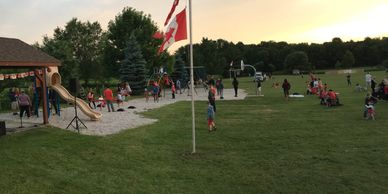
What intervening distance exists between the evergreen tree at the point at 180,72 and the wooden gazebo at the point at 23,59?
104 ft

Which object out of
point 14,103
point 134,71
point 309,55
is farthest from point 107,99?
point 309,55

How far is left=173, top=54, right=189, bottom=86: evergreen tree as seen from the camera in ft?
162

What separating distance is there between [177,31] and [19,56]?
8.38 metres

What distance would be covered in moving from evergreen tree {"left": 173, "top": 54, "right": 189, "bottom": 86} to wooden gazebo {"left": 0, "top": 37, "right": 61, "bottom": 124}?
31.6 meters

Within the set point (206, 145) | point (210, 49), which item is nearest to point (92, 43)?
point (210, 49)

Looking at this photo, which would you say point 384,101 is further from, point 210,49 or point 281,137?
point 210,49

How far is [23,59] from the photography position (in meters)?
15.0

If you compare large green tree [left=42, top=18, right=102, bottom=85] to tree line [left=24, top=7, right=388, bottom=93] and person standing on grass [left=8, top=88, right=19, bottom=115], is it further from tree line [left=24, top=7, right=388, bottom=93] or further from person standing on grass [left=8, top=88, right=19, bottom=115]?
person standing on grass [left=8, top=88, right=19, bottom=115]

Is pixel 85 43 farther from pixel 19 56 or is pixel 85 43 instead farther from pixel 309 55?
pixel 309 55

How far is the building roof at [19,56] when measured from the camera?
47.1 ft

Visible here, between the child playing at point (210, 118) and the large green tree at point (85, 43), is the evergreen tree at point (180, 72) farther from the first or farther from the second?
the child playing at point (210, 118)

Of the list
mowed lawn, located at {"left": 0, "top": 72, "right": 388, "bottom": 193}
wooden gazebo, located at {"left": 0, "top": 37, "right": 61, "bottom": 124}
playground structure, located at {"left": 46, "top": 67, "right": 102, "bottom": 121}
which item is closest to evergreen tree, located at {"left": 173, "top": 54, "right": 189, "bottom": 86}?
playground structure, located at {"left": 46, "top": 67, "right": 102, "bottom": 121}

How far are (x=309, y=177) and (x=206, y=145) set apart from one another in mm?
4486

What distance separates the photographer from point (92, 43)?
3155 inches
